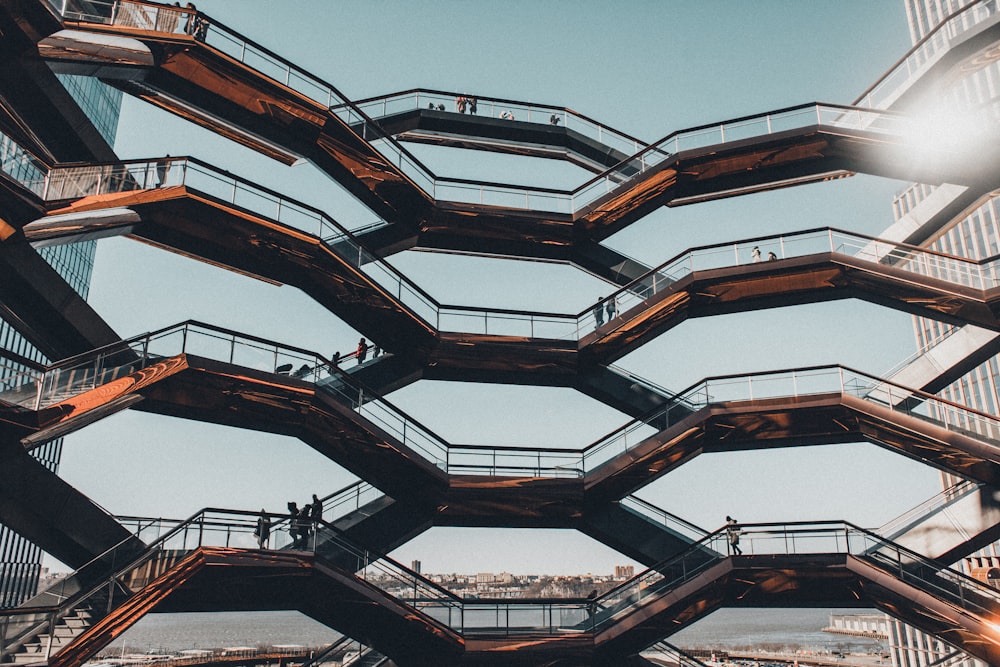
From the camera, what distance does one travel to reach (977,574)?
2477 centimetres

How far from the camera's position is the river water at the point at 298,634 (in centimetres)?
10188

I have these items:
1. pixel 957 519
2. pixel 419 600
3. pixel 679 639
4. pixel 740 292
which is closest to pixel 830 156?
pixel 740 292

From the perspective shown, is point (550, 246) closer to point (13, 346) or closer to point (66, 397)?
point (66, 397)

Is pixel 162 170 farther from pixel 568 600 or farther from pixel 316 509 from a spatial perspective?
pixel 568 600

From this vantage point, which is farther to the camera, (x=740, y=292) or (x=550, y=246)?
(x=550, y=246)

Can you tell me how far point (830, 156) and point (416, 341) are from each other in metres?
14.3

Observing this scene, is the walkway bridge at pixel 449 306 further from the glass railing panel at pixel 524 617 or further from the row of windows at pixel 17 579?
the row of windows at pixel 17 579

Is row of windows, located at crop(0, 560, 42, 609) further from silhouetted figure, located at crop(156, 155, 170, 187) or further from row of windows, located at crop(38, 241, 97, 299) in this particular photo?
silhouetted figure, located at crop(156, 155, 170, 187)

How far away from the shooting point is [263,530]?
16812 millimetres

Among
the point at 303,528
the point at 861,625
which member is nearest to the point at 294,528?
the point at 303,528

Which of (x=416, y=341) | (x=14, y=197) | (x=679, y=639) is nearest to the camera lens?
(x=14, y=197)

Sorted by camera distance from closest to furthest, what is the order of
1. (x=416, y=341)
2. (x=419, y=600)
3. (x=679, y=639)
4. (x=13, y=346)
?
(x=419, y=600) < (x=416, y=341) < (x=13, y=346) < (x=679, y=639)

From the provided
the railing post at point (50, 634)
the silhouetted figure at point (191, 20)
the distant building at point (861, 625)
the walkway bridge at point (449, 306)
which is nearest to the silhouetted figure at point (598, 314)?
the walkway bridge at point (449, 306)

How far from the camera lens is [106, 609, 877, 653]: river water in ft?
334
